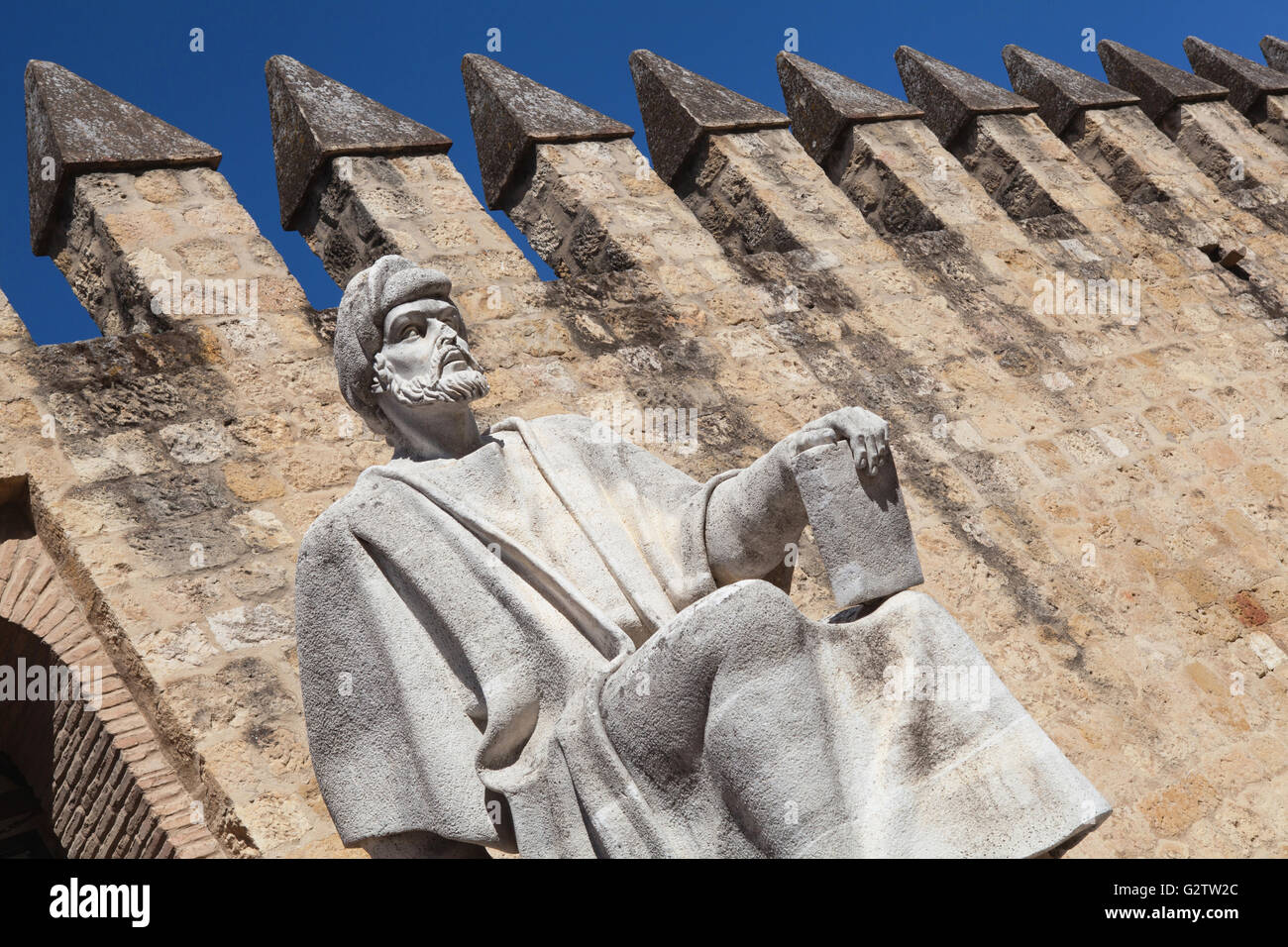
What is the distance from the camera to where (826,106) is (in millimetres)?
6738

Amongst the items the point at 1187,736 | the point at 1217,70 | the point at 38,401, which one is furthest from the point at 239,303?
the point at 1217,70

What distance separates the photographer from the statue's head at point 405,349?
2.98 m

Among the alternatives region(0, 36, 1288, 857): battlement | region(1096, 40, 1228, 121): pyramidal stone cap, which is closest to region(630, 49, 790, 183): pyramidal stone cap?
region(0, 36, 1288, 857): battlement

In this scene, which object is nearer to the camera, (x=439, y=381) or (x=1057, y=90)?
(x=439, y=381)

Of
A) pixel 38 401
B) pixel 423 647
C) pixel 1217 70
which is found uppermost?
pixel 1217 70

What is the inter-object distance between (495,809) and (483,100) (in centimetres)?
413

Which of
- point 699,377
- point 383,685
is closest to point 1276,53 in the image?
point 699,377

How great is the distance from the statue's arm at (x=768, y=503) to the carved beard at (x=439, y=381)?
0.57m

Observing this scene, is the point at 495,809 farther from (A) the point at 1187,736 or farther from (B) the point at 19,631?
(A) the point at 1187,736

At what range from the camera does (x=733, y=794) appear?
237 centimetres

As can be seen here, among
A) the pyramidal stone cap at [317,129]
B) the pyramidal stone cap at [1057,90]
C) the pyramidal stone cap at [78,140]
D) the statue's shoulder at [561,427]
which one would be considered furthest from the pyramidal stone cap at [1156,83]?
the statue's shoulder at [561,427]

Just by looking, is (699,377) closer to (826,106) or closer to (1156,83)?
(826,106)

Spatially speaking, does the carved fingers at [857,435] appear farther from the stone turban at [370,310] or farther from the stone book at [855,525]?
the stone turban at [370,310]

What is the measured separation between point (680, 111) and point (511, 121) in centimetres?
87
